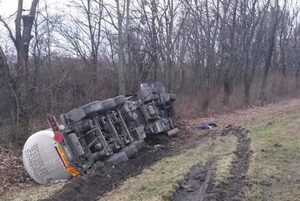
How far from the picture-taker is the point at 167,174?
409 inches

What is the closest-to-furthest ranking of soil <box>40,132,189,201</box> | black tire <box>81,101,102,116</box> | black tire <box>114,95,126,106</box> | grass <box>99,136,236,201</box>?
grass <box>99,136,236,201</box>
soil <box>40,132,189,201</box>
black tire <box>81,101,102,116</box>
black tire <box>114,95,126,106</box>

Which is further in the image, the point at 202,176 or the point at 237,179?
the point at 202,176

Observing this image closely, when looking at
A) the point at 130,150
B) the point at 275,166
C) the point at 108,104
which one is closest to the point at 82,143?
the point at 108,104

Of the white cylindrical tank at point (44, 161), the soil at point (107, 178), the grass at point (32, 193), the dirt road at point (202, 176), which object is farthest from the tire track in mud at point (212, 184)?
the white cylindrical tank at point (44, 161)

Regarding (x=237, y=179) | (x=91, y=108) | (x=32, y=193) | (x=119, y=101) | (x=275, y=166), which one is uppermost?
(x=91, y=108)

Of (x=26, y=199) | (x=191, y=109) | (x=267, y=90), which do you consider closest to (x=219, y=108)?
(x=191, y=109)

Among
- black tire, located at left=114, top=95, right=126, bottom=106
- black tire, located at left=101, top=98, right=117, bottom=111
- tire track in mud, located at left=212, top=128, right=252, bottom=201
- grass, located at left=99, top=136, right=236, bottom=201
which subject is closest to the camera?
tire track in mud, located at left=212, top=128, right=252, bottom=201

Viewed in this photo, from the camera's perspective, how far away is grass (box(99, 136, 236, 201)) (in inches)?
338

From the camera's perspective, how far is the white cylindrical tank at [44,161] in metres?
11.2

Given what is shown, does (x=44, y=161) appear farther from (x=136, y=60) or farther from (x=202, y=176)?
(x=136, y=60)

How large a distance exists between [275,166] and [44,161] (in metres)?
5.08

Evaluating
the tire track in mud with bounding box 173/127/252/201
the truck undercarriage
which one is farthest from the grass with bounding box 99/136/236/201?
the truck undercarriage

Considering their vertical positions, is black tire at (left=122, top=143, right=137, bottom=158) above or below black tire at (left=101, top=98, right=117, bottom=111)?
below

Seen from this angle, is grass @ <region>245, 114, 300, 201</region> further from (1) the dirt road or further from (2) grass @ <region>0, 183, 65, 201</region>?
(2) grass @ <region>0, 183, 65, 201</region>
